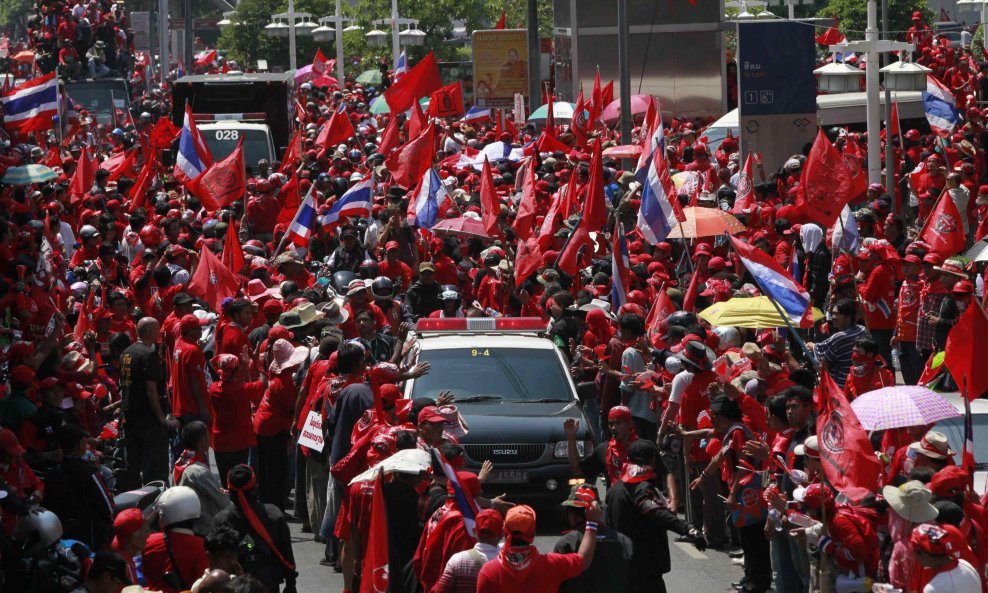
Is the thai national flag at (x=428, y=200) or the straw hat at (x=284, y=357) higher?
the thai national flag at (x=428, y=200)

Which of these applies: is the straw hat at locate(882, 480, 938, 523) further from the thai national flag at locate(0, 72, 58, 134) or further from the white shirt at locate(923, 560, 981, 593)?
the thai national flag at locate(0, 72, 58, 134)

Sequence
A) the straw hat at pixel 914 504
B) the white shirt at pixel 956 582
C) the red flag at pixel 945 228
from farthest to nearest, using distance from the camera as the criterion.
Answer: the red flag at pixel 945 228, the straw hat at pixel 914 504, the white shirt at pixel 956 582

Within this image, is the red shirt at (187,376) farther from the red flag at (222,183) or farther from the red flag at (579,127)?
the red flag at (579,127)

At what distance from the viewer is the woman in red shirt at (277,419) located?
1327cm

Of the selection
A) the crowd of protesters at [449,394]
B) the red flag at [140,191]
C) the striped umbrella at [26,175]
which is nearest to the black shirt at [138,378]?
the crowd of protesters at [449,394]

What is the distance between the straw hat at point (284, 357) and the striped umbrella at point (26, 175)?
7490 millimetres

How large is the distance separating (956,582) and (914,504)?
0.51m

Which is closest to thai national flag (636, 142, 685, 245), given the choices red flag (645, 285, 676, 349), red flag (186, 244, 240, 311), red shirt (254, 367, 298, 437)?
red flag (645, 285, 676, 349)

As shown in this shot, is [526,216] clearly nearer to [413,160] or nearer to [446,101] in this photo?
[413,160]

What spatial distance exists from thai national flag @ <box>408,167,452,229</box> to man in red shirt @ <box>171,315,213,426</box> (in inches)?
307

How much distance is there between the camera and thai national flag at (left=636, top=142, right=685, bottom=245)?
17.2m

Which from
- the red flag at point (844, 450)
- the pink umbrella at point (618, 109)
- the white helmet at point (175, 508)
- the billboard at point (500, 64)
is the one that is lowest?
the white helmet at point (175, 508)

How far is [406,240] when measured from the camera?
816 inches

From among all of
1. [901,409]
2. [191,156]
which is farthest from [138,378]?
[191,156]
